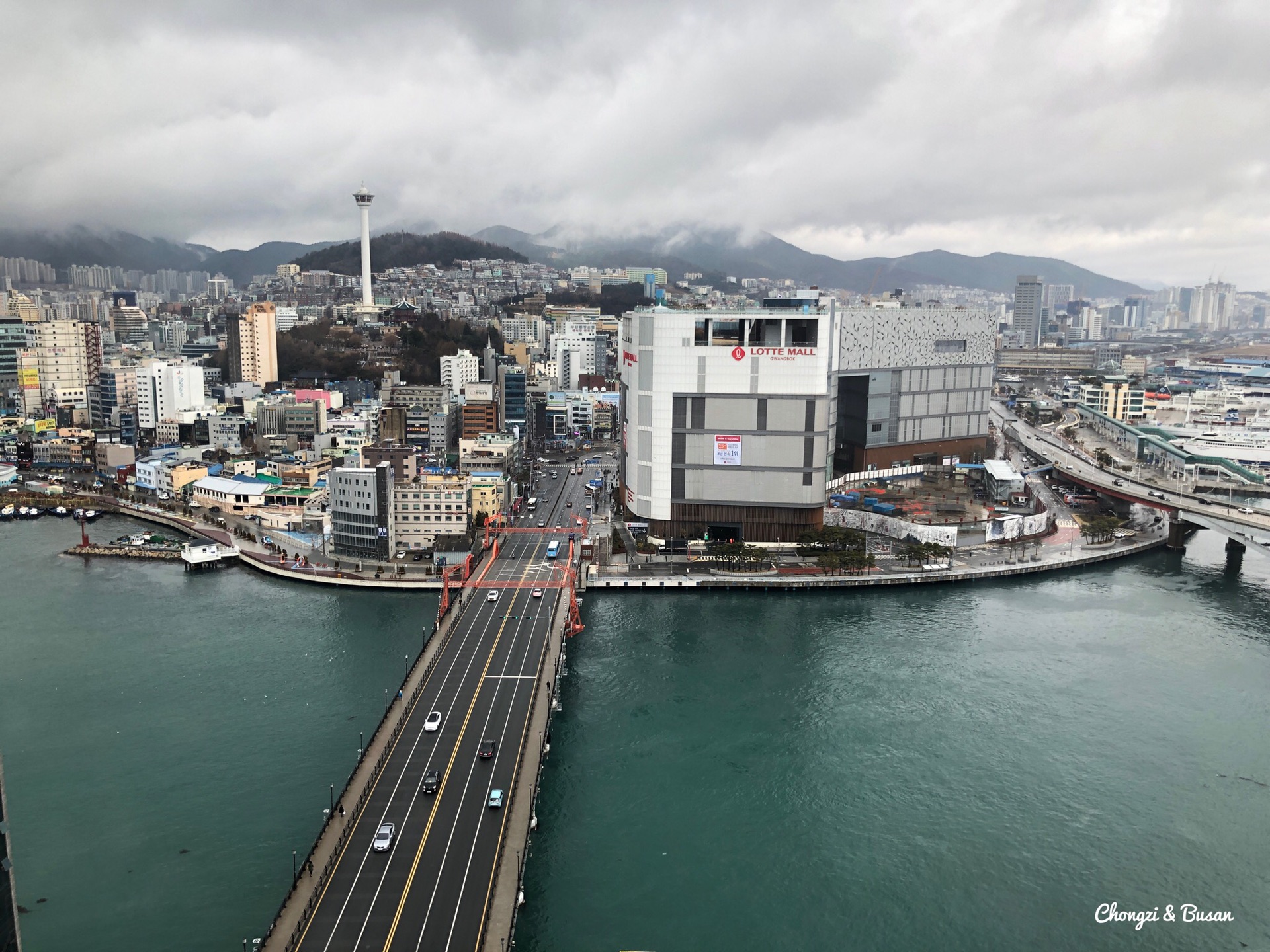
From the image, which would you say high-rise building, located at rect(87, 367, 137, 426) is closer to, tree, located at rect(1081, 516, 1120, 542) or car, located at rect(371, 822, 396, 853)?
car, located at rect(371, 822, 396, 853)

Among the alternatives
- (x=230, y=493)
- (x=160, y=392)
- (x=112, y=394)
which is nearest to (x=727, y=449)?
(x=230, y=493)

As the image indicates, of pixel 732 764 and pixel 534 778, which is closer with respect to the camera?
pixel 534 778

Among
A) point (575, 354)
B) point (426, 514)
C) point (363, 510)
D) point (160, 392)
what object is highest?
point (575, 354)

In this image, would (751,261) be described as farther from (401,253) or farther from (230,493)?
(230,493)

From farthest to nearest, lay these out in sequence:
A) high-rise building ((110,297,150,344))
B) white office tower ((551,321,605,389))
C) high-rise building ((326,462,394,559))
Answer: high-rise building ((110,297,150,344)) < white office tower ((551,321,605,389)) < high-rise building ((326,462,394,559))

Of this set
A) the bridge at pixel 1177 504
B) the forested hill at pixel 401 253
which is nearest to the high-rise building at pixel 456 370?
the bridge at pixel 1177 504

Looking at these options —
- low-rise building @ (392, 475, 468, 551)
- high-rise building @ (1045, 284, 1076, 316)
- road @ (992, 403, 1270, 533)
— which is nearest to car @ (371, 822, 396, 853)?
low-rise building @ (392, 475, 468, 551)
